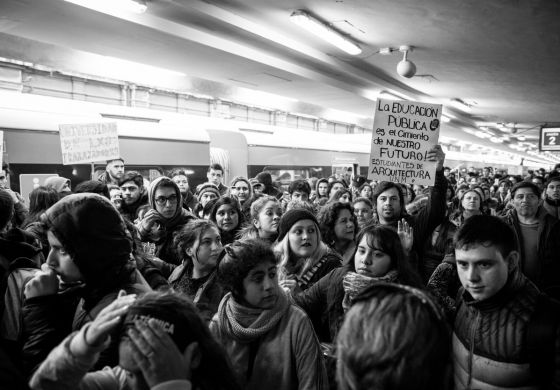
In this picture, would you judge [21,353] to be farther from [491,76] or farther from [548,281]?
[491,76]

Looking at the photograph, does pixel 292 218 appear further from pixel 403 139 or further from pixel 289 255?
pixel 403 139

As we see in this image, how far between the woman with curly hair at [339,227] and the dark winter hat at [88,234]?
2.89 meters

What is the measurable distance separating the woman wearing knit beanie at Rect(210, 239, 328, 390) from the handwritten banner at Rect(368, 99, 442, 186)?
106 inches

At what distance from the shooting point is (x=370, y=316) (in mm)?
1271

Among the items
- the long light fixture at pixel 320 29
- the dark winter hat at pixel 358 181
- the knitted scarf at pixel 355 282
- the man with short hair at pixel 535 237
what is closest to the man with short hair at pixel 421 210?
the man with short hair at pixel 535 237

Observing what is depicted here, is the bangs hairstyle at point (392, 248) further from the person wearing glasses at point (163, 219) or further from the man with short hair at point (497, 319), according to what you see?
the person wearing glasses at point (163, 219)

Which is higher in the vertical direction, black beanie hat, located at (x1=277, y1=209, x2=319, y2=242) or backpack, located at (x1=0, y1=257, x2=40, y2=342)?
black beanie hat, located at (x1=277, y1=209, x2=319, y2=242)

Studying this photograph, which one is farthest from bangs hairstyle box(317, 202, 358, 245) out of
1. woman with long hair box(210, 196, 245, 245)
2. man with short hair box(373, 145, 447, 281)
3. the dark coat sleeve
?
the dark coat sleeve

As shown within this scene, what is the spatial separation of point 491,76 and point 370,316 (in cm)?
1064

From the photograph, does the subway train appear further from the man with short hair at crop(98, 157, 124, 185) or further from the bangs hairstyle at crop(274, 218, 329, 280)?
the bangs hairstyle at crop(274, 218, 329, 280)

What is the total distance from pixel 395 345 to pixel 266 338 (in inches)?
45.7

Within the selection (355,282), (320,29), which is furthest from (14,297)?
(320,29)

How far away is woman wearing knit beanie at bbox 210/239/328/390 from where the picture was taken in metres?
2.16

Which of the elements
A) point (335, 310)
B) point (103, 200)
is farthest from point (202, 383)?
point (335, 310)
